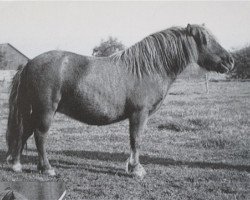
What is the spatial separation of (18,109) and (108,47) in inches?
47.8

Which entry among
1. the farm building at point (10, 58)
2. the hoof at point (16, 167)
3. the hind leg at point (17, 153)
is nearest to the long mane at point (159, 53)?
the farm building at point (10, 58)

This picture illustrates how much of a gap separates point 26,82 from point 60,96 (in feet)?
1.22

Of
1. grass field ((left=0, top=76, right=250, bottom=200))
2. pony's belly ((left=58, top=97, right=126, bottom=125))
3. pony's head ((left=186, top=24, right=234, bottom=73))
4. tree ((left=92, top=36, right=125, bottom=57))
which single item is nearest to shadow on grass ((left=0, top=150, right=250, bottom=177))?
grass field ((left=0, top=76, right=250, bottom=200))

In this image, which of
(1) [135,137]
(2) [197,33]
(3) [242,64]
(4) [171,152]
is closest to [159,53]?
(2) [197,33]

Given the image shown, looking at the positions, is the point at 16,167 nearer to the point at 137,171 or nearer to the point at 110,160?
the point at 110,160

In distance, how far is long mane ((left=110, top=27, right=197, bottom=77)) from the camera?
380 cm

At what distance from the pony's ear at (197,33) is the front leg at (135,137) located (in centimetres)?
93

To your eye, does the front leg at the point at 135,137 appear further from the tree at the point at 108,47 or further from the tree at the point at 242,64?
the tree at the point at 242,64

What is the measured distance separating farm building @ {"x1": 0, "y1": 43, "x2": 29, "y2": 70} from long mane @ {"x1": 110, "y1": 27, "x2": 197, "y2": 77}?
1.06m

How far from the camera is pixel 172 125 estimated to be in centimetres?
524

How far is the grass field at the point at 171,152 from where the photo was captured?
338cm

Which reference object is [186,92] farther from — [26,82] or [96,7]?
[26,82]

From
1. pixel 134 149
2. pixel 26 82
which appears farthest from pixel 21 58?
pixel 134 149

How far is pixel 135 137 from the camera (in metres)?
3.88
